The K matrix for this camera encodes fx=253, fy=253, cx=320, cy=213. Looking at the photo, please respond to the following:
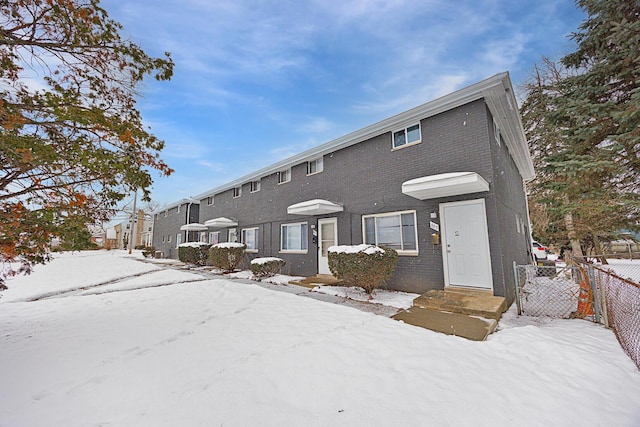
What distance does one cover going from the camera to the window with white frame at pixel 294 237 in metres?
10.2

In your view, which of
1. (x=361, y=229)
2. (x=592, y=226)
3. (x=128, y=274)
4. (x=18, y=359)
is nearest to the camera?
(x=18, y=359)

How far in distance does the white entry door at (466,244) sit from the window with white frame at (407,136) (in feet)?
6.80

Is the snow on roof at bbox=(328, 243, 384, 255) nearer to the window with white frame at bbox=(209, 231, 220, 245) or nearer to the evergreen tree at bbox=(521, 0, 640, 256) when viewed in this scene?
the evergreen tree at bbox=(521, 0, 640, 256)

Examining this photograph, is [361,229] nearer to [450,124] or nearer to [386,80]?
[450,124]

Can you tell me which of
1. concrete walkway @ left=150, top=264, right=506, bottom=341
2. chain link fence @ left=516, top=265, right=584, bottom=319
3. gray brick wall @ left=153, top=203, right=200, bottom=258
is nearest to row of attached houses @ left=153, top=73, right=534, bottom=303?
chain link fence @ left=516, top=265, right=584, bottom=319

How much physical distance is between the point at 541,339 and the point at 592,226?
407 inches

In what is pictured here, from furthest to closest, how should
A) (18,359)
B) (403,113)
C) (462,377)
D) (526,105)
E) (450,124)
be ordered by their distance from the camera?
(526,105), (403,113), (450,124), (18,359), (462,377)

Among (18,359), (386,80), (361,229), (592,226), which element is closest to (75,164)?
(18,359)

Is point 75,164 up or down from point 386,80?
down

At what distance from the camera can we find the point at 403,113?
709 cm

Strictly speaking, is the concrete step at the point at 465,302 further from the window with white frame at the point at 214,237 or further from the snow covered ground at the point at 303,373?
the window with white frame at the point at 214,237

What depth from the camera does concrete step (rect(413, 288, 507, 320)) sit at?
4602mm

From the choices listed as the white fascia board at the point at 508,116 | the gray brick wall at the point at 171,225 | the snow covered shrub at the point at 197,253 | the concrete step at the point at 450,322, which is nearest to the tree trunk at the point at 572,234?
the white fascia board at the point at 508,116

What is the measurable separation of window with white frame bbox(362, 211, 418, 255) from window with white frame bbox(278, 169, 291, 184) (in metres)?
4.69
